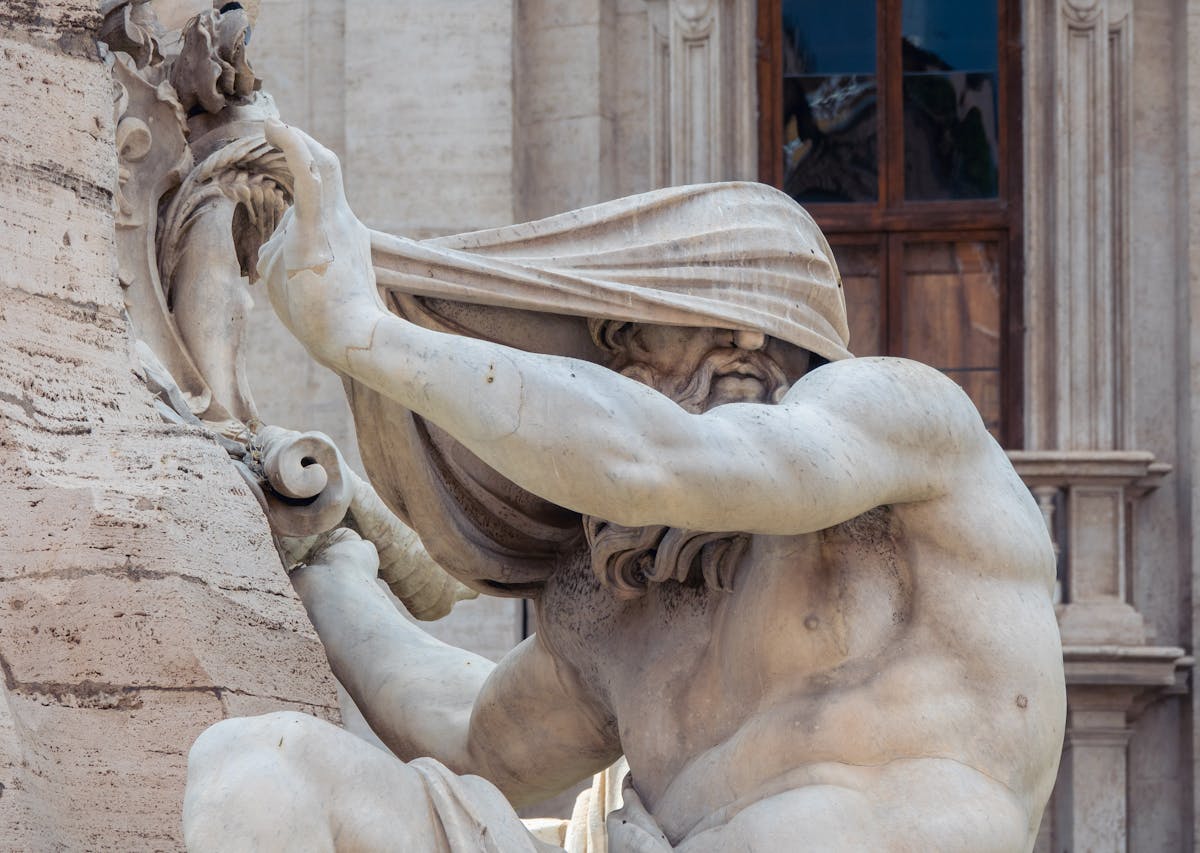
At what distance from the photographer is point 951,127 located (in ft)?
39.8

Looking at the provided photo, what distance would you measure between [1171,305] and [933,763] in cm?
883

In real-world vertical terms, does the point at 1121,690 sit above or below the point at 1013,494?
below

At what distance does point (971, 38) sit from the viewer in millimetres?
12133

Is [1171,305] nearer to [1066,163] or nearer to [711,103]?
[1066,163]

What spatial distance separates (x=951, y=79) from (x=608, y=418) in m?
9.24

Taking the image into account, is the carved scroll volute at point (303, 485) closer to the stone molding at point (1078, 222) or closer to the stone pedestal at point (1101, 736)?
the stone pedestal at point (1101, 736)

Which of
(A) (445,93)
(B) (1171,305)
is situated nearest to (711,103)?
(A) (445,93)

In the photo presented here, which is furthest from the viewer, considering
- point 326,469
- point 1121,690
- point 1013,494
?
point 1121,690

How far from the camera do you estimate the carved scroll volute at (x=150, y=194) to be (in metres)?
4.43

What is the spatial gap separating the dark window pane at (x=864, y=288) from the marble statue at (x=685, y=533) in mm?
8509

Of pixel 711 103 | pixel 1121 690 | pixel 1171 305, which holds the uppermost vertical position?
pixel 711 103

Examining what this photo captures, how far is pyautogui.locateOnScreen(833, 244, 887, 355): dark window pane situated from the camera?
1216 cm

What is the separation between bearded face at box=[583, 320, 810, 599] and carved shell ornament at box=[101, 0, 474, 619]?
0.81m

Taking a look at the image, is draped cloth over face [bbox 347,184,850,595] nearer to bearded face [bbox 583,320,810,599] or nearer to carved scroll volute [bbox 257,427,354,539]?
bearded face [bbox 583,320,810,599]
